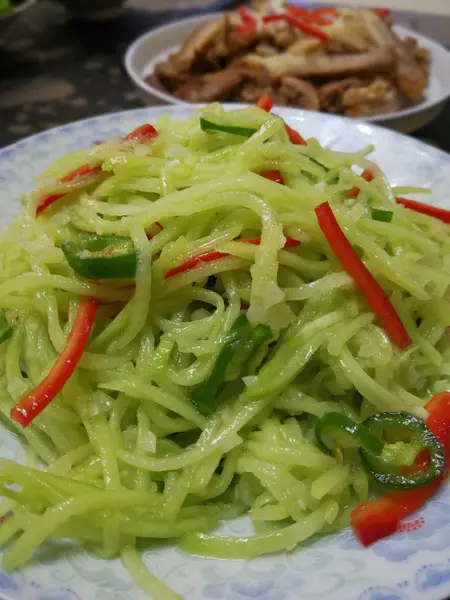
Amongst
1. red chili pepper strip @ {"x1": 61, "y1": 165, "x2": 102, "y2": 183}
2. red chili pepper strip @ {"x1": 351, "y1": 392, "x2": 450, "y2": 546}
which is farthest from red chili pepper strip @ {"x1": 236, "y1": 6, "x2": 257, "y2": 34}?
red chili pepper strip @ {"x1": 351, "y1": 392, "x2": 450, "y2": 546}

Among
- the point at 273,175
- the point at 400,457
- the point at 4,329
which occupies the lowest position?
the point at 400,457

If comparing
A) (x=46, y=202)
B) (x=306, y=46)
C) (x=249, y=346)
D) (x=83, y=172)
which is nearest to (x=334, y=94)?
(x=306, y=46)

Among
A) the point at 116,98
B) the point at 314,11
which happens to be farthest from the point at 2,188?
the point at 314,11

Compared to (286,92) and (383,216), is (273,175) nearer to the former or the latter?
(383,216)

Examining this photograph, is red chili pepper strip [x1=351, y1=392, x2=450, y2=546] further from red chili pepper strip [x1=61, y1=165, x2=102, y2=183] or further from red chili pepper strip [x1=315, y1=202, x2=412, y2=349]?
red chili pepper strip [x1=61, y1=165, x2=102, y2=183]

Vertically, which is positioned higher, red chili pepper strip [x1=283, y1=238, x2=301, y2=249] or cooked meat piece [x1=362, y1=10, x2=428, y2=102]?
red chili pepper strip [x1=283, y1=238, x2=301, y2=249]

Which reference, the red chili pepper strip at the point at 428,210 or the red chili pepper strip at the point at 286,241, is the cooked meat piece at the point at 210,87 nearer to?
the red chili pepper strip at the point at 428,210

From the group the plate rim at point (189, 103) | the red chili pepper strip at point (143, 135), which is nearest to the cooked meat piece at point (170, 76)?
the plate rim at point (189, 103)
